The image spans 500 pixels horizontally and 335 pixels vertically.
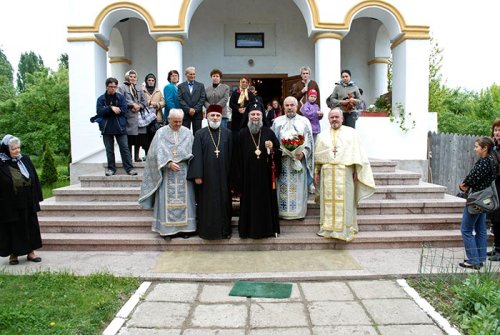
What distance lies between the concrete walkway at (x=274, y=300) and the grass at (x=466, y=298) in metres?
0.19

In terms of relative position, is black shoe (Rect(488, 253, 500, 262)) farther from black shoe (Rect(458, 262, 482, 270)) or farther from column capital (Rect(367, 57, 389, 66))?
column capital (Rect(367, 57, 389, 66))

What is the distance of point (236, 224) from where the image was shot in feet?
22.4

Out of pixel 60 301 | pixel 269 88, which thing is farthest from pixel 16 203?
pixel 269 88

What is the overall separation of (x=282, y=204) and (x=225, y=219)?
0.94 m

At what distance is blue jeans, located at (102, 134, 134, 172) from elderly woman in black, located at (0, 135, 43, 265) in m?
2.12

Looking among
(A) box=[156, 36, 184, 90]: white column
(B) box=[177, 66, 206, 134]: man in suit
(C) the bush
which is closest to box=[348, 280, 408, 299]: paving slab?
(B) box=[177, 66, 206, 134]: man in suit

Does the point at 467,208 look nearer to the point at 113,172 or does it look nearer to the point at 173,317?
the point at 173,317

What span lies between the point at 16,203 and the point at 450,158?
874 centimetres

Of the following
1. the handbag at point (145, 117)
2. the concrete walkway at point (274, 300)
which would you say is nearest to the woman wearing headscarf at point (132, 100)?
the handbag at point (145, 117)

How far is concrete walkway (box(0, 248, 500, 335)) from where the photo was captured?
160 inches

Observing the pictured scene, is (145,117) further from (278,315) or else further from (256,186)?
(278,315)

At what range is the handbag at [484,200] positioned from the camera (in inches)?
207

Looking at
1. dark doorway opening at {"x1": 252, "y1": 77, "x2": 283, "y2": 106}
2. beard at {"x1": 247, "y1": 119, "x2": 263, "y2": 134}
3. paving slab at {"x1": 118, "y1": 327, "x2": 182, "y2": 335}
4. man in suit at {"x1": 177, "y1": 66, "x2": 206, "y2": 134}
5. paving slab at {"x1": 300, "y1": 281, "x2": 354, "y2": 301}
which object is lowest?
paving slab at {"x1": 118, "y1": 327, "x2": 182, "y2": 335}

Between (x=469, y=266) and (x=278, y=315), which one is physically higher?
(x=469, y=266)
